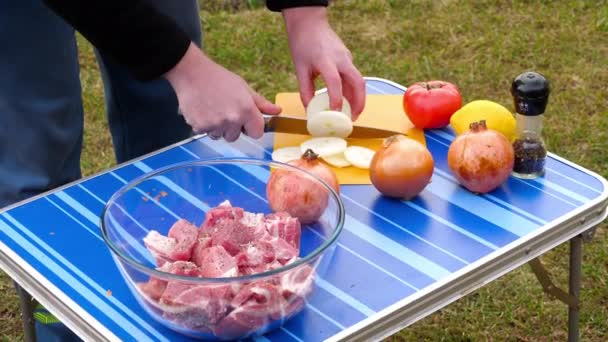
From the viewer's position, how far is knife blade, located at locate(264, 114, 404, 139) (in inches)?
70.2

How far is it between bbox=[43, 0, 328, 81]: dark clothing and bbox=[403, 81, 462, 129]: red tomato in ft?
1.72

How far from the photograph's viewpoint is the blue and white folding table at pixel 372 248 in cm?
130

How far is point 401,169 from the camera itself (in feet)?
5.03

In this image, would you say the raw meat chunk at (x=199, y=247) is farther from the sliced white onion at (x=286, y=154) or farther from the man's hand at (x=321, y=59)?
the man's hand at (x=321, y=59)

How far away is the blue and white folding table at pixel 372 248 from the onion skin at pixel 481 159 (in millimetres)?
32

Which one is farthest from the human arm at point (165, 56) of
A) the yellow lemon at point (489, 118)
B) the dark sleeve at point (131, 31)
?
the yellow lemon at point (489, 118)

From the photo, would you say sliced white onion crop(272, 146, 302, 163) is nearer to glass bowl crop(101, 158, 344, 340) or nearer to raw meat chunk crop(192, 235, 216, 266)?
glass bowl crop(101, 158, 344, 340)

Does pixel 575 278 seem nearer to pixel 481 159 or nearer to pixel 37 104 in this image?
pixel 481 159

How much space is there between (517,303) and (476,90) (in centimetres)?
125

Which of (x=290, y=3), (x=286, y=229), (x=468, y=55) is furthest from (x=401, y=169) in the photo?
(x=468, y=55)

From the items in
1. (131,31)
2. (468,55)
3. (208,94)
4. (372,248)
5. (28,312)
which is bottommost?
(468,55)

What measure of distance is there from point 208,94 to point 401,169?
1.17 ft

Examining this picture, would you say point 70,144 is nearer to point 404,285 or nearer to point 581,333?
point 404,285

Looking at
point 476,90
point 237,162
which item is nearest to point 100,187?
point 237,162
